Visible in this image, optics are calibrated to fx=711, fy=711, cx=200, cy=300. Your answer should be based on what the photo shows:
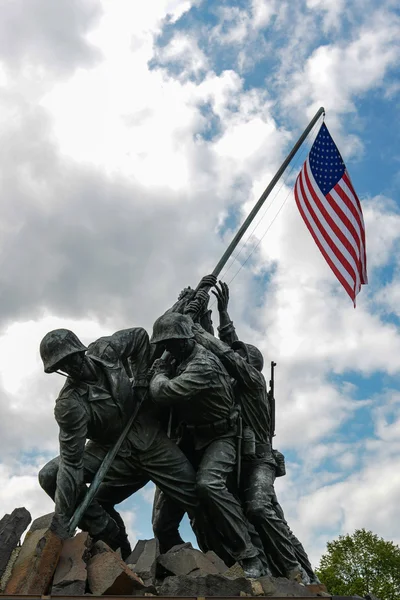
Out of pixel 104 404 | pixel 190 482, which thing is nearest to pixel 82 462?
pixel 104 404

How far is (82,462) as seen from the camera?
22.8 feet

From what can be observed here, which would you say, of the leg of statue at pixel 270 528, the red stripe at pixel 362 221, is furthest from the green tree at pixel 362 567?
the leg of statue at pixel 270 528

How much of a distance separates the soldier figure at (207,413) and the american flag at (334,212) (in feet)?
13.3

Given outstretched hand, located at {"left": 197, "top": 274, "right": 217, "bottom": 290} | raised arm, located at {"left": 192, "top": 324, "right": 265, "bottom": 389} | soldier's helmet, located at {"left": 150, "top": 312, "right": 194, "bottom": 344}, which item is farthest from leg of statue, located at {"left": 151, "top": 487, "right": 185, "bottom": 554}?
outstretched hand, located at {"left": 197, "top": 274, "right": 217, "bottom": 290}

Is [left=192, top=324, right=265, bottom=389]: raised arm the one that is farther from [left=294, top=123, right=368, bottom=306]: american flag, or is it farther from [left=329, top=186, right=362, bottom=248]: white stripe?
[left=329, top=186, right=362, bottom=248]: white stripe

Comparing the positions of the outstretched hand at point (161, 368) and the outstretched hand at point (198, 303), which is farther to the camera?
the outstretched hand at point (198, 303)

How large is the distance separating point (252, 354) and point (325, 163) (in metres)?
4.68

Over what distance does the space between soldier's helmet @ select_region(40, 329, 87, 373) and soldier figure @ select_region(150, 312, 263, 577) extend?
3.26 ft

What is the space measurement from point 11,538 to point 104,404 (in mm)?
1652

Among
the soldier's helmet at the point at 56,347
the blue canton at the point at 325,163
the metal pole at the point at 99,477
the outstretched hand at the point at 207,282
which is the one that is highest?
the blue canton at the point at 325,163

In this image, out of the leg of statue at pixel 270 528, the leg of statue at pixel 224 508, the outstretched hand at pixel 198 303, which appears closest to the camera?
the leg of statue at pixel 224 508

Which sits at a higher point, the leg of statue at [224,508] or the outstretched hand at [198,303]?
the outstretched hand at [198,303]

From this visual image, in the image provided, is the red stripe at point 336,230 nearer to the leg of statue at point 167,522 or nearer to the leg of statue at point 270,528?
the leg of statue at point 270,528

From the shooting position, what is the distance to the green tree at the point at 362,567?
23094mm
